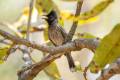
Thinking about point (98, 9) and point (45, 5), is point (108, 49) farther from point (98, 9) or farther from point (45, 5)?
point (45, 5)

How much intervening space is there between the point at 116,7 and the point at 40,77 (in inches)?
55.7

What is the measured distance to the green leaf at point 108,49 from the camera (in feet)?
1.75

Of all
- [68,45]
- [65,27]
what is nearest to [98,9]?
[68,45]

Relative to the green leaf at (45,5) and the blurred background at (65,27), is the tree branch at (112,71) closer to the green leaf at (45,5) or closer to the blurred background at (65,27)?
the green leaf at (45,5)

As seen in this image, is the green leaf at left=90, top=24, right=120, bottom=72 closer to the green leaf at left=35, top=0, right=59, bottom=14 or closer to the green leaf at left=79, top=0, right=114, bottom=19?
the green leaf at left=79, top=0, right=114, bottom=19

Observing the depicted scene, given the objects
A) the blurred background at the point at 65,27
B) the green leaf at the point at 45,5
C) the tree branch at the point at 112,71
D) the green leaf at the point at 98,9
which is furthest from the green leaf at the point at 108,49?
the blurred background at the point at 65,27

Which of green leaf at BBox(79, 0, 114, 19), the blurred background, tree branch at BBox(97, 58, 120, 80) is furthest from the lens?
the blurred background

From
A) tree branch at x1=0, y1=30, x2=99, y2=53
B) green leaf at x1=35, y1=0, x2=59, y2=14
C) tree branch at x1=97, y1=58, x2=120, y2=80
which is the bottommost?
green leaf at x1=35, y1=0, x2=59, y2=14

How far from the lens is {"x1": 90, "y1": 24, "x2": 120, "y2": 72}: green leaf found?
0.53m

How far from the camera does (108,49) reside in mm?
553

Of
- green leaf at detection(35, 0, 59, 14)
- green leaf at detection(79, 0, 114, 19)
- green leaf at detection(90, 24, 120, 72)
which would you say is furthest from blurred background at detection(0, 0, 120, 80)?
green leaf at detection(90, 24, 120, 72)

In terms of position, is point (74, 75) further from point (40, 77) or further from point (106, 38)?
point (106, 38)

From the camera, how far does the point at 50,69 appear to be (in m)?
0.89

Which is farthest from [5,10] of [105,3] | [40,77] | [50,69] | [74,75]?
[105,3]
